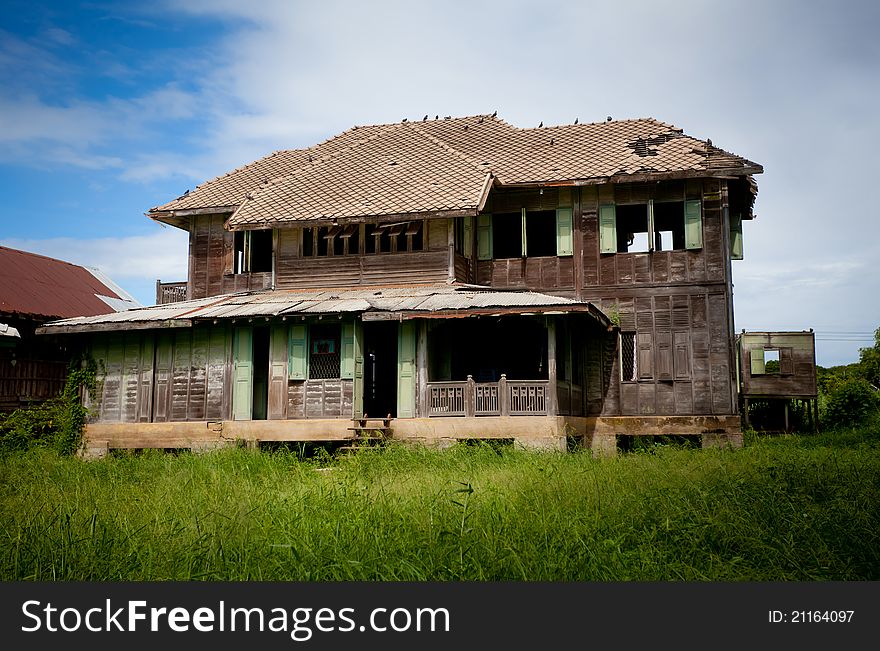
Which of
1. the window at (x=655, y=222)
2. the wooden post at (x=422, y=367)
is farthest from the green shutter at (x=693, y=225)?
the wooden post at (x=422, y=367)

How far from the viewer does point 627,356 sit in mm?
18172

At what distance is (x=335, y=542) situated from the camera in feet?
24.1

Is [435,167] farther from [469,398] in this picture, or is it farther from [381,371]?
[469,398]

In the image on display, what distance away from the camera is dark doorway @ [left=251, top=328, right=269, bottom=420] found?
19.5 m

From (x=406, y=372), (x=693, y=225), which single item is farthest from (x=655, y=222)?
(x=406, y=372)

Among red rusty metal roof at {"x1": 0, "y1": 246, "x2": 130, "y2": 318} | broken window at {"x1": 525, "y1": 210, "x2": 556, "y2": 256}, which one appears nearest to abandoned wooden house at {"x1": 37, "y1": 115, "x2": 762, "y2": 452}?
broken window at {"x1": 525, "y1": 210, "x2": 556, "y2": 256}

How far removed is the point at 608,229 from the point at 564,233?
974 mm

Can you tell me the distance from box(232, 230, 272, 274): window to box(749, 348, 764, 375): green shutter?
1142 centimetres

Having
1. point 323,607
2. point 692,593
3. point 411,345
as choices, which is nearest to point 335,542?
point 323,607

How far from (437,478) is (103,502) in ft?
13.5

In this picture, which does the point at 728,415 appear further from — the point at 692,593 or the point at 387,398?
the point at 692,593

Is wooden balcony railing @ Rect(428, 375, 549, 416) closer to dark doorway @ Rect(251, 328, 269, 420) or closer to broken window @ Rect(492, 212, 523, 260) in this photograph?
dark doorway @ Rect(251, 328, 269, 420)

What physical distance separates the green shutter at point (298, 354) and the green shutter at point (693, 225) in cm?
827

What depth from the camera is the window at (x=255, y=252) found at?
20219mm
